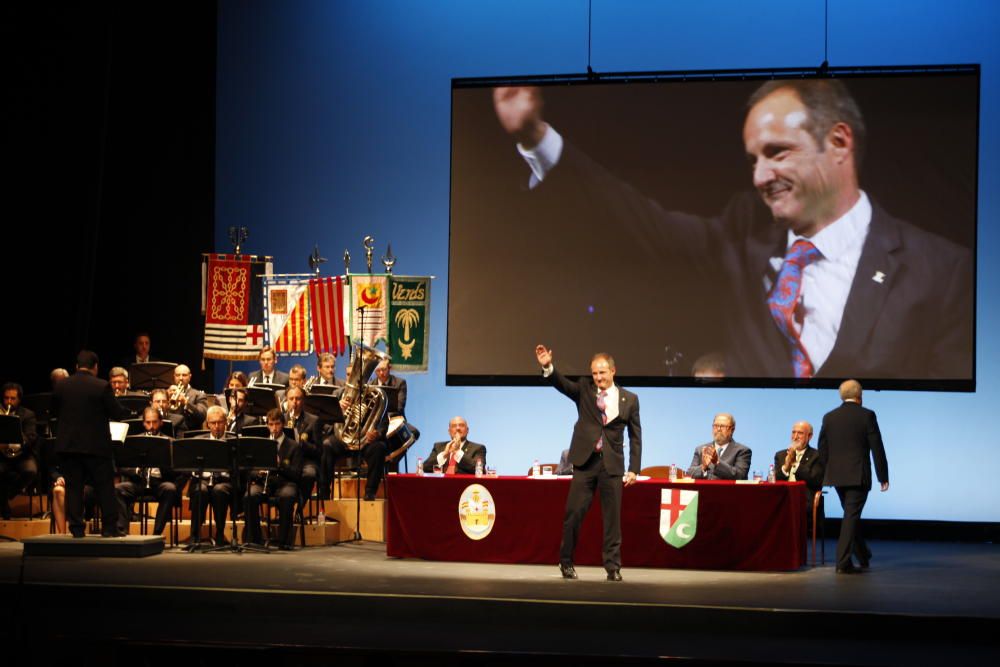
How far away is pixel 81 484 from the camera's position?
9203mm

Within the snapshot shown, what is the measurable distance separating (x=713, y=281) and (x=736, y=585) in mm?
4272

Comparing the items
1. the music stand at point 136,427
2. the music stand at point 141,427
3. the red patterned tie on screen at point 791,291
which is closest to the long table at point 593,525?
the music stand at point 141,427

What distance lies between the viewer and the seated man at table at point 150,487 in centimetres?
997

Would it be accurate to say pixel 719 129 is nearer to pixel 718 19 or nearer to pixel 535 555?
pixel 718 19

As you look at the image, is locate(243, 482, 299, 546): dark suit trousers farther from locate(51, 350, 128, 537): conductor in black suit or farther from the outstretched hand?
the outstretched hand

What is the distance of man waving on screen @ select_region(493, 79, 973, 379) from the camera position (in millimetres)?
→ 11078

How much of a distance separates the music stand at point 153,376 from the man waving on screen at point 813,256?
4.30 meters

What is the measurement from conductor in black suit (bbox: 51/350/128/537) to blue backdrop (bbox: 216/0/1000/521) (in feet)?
14.2

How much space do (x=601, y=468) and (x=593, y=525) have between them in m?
0.93

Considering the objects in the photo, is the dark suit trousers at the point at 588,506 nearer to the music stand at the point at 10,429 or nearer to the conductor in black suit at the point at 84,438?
the conductor in black suit at the point at 84,438

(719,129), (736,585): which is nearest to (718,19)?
(719,129)

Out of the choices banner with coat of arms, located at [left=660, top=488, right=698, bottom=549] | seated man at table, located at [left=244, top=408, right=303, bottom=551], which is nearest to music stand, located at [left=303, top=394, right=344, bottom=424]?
seated man at table, located at [left=244, top=408, right=303, bottom=551]

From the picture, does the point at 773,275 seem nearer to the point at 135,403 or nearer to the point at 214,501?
the point at 214,501

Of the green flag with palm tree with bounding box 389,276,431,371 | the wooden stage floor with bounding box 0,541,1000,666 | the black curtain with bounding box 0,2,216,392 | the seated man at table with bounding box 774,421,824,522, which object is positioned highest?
the black curtain with bounding box 0,2,216,392
